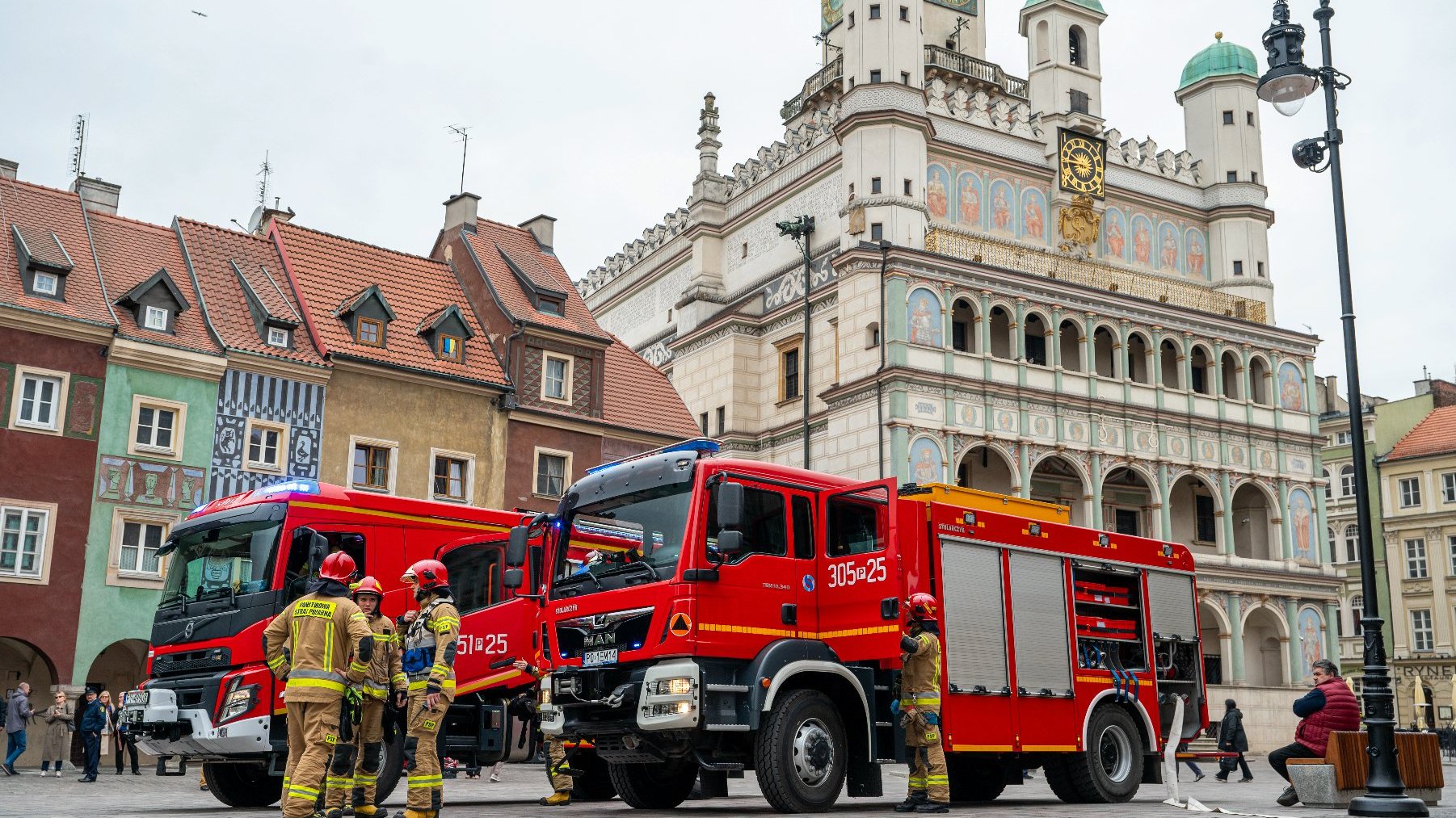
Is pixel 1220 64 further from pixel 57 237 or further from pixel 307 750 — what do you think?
pixel 307 750

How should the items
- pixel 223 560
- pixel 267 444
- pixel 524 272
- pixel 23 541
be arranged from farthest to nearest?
pixel 524 272
pixel 267 444
pixel 23 541
pixel 223 560

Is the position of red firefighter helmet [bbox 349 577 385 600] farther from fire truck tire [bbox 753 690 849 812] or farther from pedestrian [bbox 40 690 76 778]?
pedestrian [bbox 40 690 76 778]

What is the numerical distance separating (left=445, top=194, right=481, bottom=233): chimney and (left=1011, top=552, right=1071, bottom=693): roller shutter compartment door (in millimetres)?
24594

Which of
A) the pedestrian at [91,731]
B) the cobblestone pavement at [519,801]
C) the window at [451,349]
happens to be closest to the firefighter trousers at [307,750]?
the cobblestone pavement at [519,801]

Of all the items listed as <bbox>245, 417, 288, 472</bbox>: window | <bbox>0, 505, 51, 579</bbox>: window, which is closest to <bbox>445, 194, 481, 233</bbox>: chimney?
<bbox>245, 417, 288, 472</bbox>: window

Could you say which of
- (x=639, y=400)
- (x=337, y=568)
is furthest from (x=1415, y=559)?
(x=337, y=568)

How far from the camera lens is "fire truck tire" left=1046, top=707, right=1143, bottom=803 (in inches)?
593

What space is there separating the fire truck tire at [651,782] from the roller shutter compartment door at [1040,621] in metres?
3.55

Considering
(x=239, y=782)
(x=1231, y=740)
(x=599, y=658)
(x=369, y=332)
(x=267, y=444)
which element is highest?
(x=369, y=332)

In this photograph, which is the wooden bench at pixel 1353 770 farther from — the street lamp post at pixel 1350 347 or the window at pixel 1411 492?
the window at pixel 1411 492

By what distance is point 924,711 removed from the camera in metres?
12.8

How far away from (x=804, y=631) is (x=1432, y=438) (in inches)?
2312

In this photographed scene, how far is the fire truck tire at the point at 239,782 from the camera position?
49.8 feet

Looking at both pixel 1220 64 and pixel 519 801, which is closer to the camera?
pixel 519 801
